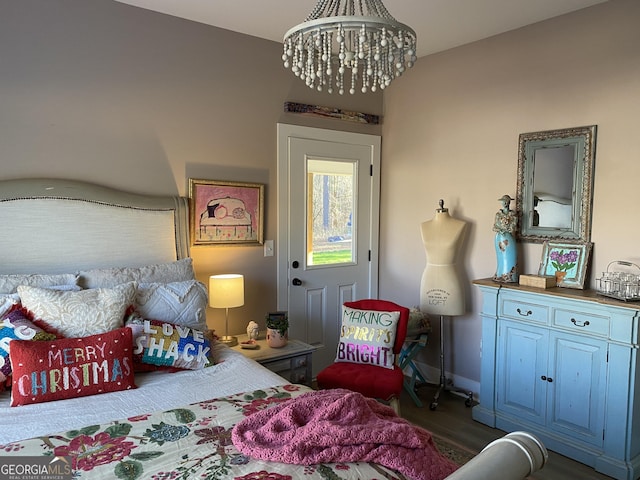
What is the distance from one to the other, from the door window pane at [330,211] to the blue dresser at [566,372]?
1266 mm

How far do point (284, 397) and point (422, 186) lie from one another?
96.1 inches

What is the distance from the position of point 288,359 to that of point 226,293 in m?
0.57

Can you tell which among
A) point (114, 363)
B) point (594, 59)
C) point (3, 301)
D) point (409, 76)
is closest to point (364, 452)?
point (114, 363)

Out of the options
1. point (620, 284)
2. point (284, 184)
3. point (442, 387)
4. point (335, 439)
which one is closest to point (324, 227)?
point (284, 184)

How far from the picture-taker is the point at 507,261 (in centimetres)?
316

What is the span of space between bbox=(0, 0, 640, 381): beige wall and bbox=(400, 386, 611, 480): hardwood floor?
311 mm

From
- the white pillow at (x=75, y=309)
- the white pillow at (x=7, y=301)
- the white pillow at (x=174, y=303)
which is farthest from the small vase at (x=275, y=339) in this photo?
the white pillow at (x=7, y=301)

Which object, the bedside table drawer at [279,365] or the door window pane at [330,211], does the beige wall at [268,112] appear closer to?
the door window pane at [330,211]

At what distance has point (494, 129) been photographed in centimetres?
340

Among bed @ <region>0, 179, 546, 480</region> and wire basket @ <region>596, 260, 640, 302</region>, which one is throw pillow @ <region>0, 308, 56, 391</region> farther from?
wire basket @ <region>596, 260, 640, 302</region>

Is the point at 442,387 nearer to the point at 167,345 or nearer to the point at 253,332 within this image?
the point at 253,332

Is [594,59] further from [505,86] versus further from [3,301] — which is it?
[3,301]

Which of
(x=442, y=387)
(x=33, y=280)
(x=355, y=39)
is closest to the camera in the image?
(x=355, y=39)

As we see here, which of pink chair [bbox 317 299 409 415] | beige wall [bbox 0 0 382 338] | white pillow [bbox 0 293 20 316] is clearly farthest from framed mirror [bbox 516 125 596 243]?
white pillow [bbox 0 293 20 316]
